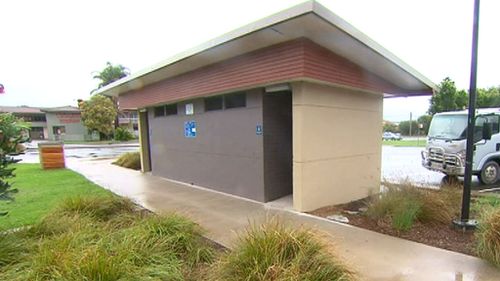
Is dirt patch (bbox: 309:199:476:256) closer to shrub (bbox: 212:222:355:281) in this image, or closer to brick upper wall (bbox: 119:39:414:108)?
shrub (bbox: 212:222:355:281)

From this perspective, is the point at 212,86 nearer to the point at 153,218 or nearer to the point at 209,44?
the point at 209,44

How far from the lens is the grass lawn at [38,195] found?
574cm

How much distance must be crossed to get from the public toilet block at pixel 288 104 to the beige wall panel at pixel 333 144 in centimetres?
2

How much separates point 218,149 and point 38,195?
497cm

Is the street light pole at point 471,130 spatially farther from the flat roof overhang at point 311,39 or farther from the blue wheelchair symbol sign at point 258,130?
the blue wheelchair symbol sign at point 258,130

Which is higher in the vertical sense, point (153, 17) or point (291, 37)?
point (153, 17)

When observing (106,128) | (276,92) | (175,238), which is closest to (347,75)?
(276,92)

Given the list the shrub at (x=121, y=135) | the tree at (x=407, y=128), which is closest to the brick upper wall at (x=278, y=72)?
the shrub at (x=121, y=135)

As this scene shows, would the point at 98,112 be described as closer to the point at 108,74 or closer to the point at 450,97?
the point at 108,74

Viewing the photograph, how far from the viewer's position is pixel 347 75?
249 inches

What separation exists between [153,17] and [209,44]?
6431 millimetres

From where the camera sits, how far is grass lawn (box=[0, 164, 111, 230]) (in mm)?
5738

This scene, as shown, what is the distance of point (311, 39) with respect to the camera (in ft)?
17.4

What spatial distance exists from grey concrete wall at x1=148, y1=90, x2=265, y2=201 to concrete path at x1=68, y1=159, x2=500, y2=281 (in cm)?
41
